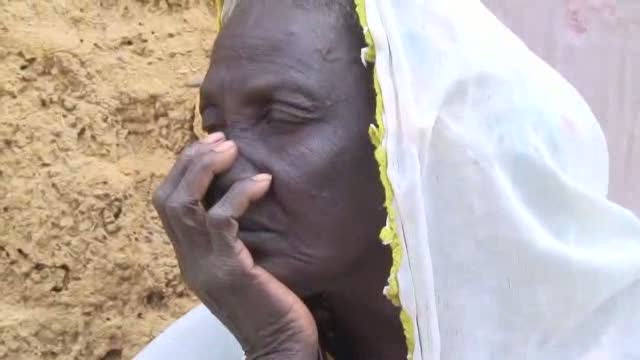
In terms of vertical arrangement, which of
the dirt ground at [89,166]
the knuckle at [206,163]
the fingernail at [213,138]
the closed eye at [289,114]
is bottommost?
the dirt ground at [89,166]

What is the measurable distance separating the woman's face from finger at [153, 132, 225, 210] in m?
0.03

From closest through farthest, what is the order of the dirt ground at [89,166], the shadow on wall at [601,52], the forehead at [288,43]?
the forehead at [288,43] < the dirt ground at [89,166] < the shadow on wall at [601,52]

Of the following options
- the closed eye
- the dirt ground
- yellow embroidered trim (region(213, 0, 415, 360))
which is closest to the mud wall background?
the dirt ground

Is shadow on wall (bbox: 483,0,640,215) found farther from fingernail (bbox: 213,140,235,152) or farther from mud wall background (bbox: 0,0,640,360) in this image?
fingernail (bbox: 213,140,235,152)

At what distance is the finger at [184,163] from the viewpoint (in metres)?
1.78

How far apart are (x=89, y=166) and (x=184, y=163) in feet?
2.29

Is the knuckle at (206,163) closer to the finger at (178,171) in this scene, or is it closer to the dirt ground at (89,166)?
the finger at (178,171)

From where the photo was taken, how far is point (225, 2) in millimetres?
2037

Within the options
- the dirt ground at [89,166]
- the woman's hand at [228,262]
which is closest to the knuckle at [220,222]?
the woman's hand at [228,262]

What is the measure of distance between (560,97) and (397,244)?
30 cm

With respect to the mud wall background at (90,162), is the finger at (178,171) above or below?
above

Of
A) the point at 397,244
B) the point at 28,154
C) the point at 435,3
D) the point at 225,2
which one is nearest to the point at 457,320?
the point at 397,244

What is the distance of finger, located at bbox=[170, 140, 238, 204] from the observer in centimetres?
176

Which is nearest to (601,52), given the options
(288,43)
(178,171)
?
(288,43)
